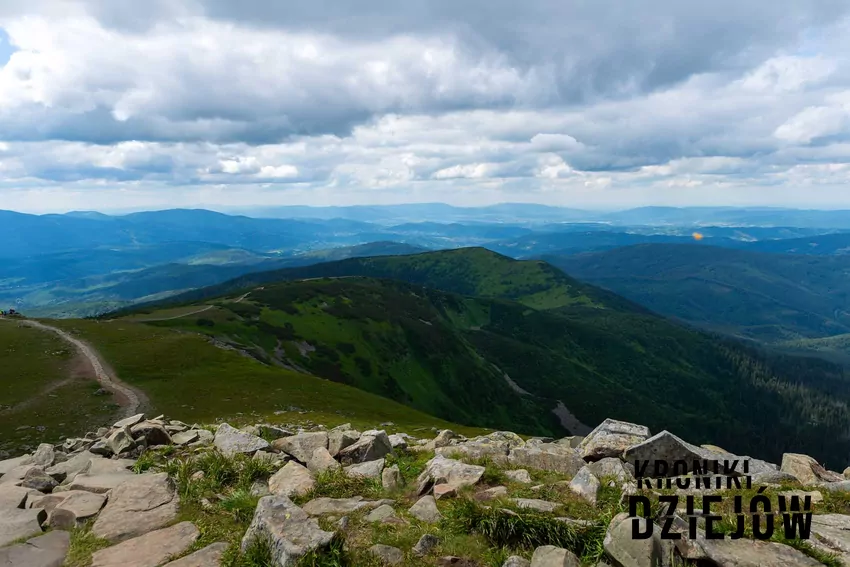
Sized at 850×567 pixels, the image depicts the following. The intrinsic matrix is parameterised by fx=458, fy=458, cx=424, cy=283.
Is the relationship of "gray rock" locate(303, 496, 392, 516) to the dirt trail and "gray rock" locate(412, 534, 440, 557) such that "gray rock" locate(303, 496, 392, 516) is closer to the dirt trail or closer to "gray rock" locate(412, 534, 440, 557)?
"gray rock" locate(412, 534, 440, 557)

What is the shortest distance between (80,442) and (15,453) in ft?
108

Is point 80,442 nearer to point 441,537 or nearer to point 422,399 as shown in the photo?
point 441,537

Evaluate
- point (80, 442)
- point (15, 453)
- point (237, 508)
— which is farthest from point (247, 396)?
point (237, 508)

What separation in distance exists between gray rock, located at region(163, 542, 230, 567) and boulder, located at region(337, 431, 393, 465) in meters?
8.38

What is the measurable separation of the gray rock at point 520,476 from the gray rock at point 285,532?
289 inches

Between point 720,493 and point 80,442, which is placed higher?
point 720,493

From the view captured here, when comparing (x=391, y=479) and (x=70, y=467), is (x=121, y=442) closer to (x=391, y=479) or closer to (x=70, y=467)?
(x=70, y=467)

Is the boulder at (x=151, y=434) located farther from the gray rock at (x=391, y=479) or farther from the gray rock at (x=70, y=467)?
the gray rock at (x=391, y=479)

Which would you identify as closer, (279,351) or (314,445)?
(314,445)

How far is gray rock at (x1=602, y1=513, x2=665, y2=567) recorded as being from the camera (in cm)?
944

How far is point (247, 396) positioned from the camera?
78.4 meters

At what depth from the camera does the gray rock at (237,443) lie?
2016 centimetres

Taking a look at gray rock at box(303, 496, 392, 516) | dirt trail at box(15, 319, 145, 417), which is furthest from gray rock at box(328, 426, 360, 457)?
dirt trail at box(15, 319, 145, 417)

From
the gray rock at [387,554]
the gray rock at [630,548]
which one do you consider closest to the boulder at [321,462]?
the gray rock at [387,554]
